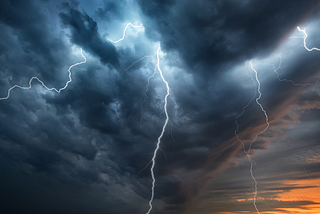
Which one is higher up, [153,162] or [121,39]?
[121,39]

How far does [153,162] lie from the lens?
76.3 feet

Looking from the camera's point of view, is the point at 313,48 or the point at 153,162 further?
the point at 153,162

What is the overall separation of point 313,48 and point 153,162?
1910cm

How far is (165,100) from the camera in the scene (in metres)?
24.2

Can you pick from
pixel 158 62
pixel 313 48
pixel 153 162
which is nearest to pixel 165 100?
pixel 158 62

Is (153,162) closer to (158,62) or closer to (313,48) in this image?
(158,62)

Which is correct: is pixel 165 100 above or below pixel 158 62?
below

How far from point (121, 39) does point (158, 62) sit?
186 inches

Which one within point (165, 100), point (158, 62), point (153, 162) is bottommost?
point (153, 162)

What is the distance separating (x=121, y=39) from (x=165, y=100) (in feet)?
26.7

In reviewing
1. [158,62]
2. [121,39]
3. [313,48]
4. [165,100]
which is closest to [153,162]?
[165,100]

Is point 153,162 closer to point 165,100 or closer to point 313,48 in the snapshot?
point 165,100

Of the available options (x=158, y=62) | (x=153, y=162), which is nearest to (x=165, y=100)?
(x=158, y=62)

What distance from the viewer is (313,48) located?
21234 millimetres
